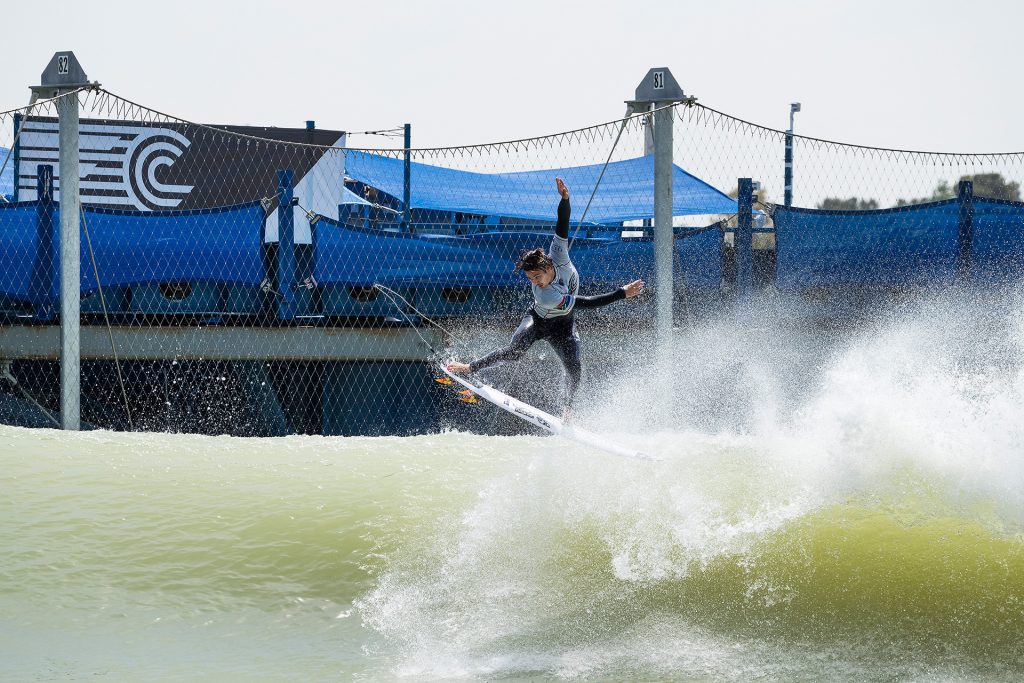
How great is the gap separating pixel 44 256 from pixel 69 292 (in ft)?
2.06

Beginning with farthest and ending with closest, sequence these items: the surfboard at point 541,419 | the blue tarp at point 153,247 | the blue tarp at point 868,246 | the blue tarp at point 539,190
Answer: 1. the blue tarp at point 539,190
2. the blue tarp at point 153,247
3. the blue tarp at point 868,246
4. the surfboard at point 541,419

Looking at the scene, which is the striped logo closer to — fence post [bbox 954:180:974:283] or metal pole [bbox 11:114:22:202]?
metal pole [bbox 11:114:22:202]

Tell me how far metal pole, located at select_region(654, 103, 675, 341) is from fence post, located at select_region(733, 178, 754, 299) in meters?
0.83

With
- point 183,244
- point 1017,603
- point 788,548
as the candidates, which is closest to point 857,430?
point 788,548

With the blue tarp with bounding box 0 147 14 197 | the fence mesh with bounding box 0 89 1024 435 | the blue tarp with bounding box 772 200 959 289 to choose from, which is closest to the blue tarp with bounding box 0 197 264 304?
the fence mesh with bounding box 0 89 1024 435

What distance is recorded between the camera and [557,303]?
834cm

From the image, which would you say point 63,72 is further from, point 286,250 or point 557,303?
point 557,303

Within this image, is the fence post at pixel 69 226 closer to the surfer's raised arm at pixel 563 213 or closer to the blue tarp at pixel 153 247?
the blue tarp at pixel 153 247

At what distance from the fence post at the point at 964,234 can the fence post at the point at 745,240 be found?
5.47 ft

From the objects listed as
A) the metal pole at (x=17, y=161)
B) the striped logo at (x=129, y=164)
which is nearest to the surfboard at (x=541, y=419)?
the metal pole at (x=17, y=161)

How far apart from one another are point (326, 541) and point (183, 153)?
900 cm

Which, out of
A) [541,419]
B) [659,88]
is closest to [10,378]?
[541,419]

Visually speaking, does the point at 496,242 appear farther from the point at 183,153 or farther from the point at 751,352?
the point at 183,153

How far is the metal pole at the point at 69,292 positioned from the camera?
940 cm
